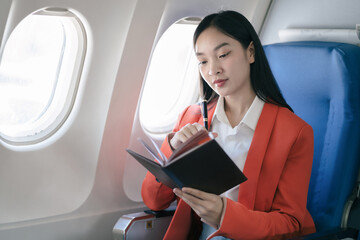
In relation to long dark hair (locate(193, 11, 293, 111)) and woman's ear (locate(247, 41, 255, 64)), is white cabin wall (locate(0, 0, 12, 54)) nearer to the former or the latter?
long dark hair (locate(193, 11, 293, 111))

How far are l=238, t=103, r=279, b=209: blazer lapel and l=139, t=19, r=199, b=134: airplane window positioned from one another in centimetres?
125

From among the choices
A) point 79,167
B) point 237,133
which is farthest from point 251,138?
point 79,167

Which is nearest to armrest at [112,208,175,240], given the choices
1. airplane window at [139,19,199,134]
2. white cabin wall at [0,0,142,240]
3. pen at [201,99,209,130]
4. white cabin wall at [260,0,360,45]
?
white cabin wall at [0,0,142,240]

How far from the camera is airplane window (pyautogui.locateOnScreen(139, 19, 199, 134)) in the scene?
3.29 meters

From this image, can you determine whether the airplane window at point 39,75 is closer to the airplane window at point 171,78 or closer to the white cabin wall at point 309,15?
the airplane window at point 171,78

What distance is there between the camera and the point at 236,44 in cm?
204

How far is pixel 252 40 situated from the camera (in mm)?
2072

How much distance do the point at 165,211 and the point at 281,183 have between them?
27.1 inches

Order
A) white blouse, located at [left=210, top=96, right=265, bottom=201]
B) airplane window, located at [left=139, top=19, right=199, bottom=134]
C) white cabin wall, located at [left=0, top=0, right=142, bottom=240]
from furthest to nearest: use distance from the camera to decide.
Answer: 1. airplane window, located at [left=139, top=19, right=199, bottom=134]
2. white cabin wall, located at [left=0, top=0, right=142, bottom=240]
3. white blouse, located at [left=210, top=96, right=265, bottom=201]

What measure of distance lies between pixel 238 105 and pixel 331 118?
0.45 meters

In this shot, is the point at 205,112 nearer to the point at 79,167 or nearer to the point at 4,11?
the point at 79,167

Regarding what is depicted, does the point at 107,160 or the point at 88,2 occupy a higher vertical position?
the point at 88,2

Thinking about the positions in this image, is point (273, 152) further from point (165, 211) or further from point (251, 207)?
point (165, 211)

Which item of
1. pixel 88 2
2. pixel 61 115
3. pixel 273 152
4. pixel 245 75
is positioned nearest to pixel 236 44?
pixel 245 75
